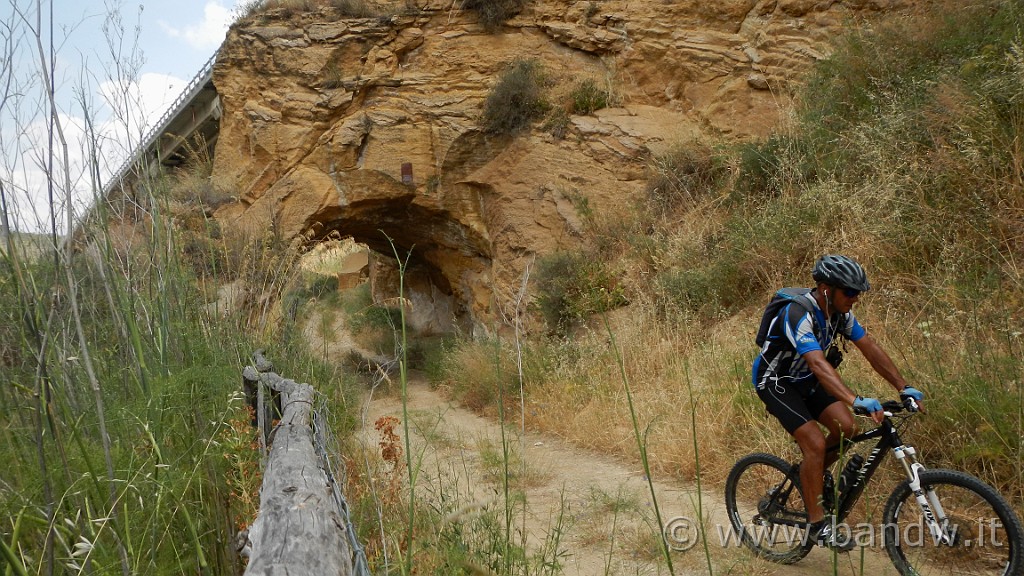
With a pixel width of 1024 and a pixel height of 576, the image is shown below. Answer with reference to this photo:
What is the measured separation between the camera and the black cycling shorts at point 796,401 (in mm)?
3223

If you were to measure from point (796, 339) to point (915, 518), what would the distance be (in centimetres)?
120

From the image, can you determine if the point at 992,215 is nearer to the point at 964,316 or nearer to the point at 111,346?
the point at 964,316

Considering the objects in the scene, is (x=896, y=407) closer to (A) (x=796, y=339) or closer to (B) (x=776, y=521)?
(A) (x=796, y=339)

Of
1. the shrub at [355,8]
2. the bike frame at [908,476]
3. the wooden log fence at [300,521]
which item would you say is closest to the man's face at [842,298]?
the bike frame at [908,476]

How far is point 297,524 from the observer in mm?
1686

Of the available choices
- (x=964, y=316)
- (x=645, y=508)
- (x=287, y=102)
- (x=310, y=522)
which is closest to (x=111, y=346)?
(x=310, y=522)

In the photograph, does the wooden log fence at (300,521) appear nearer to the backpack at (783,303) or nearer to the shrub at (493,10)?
the backpack at (783,303)

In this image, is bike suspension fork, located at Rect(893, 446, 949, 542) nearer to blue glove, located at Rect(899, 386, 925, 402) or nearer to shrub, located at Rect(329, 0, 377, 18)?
blue glove, located at Rect(899, 386, 925, 402)

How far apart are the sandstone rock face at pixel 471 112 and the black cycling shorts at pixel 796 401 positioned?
274 inches

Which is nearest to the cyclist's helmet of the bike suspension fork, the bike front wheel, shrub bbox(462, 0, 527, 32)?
the bike suspension fork

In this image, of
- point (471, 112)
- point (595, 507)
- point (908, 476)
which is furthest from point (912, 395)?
point (471, 112)

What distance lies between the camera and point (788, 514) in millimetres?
3477

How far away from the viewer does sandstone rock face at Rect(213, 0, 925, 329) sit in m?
10.5

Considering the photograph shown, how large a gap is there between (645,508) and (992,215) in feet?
12.3
